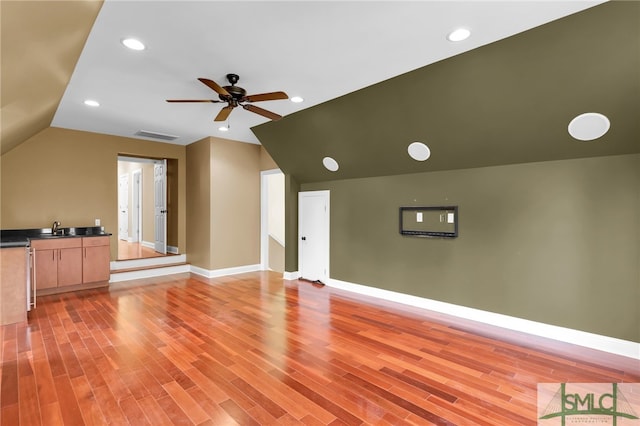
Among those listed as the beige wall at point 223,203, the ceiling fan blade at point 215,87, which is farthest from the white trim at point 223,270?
the ceiling fan blade at point 215,87

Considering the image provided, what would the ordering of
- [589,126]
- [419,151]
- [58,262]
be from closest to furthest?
[589,126]
[419,151]
[58,262]

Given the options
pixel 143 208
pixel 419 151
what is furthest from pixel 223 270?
pixel 419 151

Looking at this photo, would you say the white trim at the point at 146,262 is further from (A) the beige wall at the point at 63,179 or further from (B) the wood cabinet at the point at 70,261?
(B) the wood cabinet at the point at 70,261

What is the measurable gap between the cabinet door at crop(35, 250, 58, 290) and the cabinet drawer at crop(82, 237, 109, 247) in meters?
0.41

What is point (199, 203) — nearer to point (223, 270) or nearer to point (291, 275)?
point (223, 270)

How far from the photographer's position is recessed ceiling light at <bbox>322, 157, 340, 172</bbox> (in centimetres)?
532

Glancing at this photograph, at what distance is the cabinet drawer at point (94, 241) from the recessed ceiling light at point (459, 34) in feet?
19.8

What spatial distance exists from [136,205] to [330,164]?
23.0 ft

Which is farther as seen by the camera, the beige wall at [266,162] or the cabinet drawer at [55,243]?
the beige wall at [266,162]

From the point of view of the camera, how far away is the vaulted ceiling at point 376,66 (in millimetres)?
2301

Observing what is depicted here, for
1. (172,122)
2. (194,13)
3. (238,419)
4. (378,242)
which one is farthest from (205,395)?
(172,122)

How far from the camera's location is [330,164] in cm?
543

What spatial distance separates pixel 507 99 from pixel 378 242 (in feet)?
8.85

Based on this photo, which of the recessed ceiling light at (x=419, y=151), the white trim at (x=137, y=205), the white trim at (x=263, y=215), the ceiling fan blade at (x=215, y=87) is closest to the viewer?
the ceiling fan blade at (x=215, y=87)
